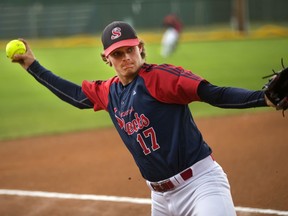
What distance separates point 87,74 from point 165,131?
13937 mm

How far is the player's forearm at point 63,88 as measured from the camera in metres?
4.24

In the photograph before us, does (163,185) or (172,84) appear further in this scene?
(163,185)

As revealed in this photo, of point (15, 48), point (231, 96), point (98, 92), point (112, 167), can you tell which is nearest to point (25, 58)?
point (15, 48)

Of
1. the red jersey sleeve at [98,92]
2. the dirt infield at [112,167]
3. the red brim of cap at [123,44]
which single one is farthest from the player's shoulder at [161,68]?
the dirt infield at [112,167]

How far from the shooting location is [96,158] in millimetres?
7656

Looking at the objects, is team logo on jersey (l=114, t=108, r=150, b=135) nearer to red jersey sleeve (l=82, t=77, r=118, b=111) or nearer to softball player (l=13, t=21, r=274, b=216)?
softball player (l=13, t=21, r=274, b=216)

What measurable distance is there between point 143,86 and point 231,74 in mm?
12830

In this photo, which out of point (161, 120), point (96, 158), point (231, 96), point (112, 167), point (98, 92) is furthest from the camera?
point (96, 158)

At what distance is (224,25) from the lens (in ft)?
120

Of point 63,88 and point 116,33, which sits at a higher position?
point 116,33

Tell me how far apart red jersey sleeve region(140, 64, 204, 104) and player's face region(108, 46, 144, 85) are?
0.28 feet

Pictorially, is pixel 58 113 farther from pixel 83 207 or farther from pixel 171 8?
pixel 171 8

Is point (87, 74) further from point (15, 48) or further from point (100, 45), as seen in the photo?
point (15, 48)

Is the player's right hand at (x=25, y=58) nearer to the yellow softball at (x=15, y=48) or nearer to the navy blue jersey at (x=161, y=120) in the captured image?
the yellow softball at (x=15, y=48)
